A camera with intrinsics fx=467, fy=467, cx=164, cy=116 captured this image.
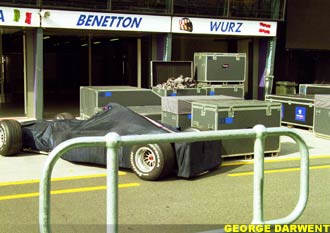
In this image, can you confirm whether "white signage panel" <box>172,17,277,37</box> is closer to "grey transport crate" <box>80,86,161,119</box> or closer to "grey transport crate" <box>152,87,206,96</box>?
"grey transport crate" <box>152,87,206,96</box>

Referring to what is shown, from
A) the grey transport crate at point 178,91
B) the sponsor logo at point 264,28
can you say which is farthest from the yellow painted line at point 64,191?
the sponsor logo at point 264,28

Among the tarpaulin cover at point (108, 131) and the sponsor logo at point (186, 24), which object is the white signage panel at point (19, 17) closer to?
the sponsor logo at point (186, 24)

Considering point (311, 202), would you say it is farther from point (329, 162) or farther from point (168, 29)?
point (168, 29)

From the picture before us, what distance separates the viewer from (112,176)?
3.48 m

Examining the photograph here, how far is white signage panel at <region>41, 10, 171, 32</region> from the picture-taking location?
1338 cm

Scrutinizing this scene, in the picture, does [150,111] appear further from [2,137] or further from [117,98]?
[2,137]

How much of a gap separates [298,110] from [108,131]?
6.43 metres

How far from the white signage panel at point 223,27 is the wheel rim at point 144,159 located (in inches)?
349

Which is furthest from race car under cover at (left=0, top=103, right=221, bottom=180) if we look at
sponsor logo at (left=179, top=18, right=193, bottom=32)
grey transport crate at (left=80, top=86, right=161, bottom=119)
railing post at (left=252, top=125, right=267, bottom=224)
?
sponsor logo at (left=179, top=18, right=193, bottom=32)

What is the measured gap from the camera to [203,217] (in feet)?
17.8

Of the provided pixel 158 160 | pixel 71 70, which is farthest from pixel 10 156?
pixel 71 70

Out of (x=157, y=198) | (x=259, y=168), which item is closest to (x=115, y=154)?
(x=259, y=168)

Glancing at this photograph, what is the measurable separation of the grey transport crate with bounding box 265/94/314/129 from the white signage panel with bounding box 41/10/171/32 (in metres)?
4.52

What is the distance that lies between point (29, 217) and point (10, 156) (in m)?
3.62
